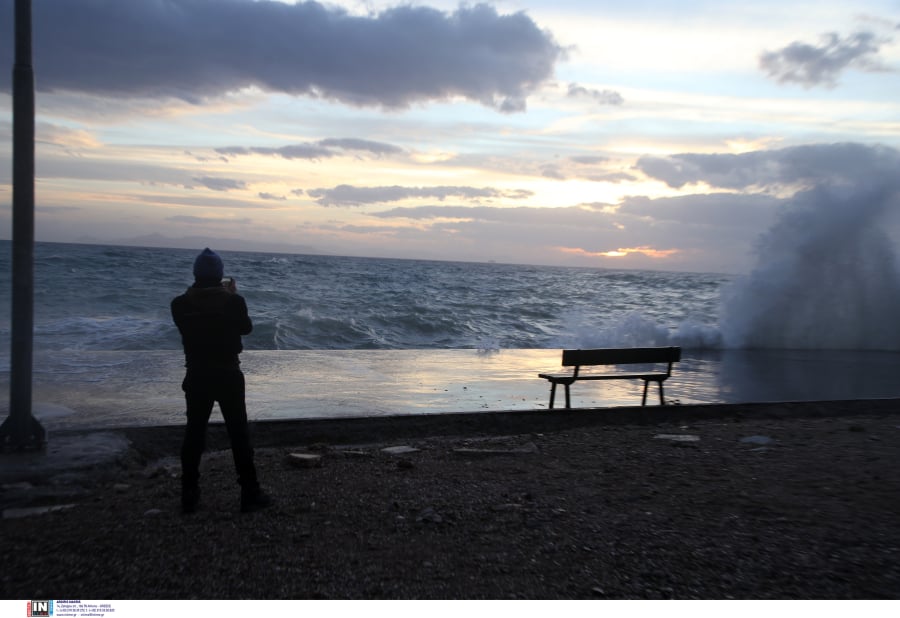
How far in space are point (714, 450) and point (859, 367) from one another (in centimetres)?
1095

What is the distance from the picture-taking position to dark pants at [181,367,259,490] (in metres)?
4.63

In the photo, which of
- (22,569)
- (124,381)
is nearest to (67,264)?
(124,381)

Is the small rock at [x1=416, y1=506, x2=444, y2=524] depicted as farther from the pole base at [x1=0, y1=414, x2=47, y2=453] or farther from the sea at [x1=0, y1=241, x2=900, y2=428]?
the sea at [x1=0, y1=241, x2=900, y2=428]

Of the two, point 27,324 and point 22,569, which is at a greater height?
point 27,324

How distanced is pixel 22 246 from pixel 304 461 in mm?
2959

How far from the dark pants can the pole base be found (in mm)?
2028

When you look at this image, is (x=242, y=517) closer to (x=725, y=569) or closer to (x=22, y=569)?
(x=22, y=569)

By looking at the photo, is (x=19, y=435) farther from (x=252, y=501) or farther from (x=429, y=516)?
(x=429, y=516)

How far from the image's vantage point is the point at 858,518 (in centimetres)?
451

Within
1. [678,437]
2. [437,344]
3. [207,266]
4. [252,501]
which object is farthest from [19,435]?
[437,344]

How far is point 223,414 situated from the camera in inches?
184

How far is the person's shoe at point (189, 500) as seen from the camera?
184 inches

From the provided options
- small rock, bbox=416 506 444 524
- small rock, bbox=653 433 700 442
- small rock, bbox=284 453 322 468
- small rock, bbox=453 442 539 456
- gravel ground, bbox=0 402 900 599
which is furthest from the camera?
small rock, bbox=653 433 700 442

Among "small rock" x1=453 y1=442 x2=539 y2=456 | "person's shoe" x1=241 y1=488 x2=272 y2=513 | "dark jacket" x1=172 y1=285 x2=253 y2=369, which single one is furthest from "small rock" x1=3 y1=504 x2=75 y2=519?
"small rock" x1=453 y1=442 x2=539 y2=456
